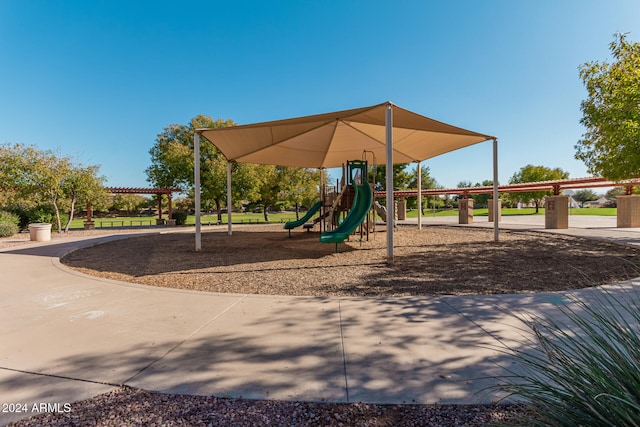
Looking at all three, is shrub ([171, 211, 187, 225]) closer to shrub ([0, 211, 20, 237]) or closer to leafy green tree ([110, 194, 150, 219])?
shrub ([0, 211, 20, 237])

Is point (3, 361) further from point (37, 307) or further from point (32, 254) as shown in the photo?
point (32, 254)

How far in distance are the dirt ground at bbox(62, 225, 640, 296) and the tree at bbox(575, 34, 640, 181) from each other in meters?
2.75

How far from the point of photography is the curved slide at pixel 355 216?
8.37 metres

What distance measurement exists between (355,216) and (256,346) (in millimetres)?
7569

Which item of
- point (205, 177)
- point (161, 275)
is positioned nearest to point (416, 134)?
point (161, 275)

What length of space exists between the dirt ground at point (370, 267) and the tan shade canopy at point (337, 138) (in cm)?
375

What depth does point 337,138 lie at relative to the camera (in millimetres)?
13094

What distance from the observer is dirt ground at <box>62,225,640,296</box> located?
515 centimetres

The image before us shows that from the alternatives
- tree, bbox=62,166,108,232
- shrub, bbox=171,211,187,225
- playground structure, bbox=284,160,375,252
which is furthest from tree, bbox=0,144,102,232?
playground structure, bbox=284,160,375,252

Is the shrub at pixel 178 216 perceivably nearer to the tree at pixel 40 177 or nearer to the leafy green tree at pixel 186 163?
the leafy green tree at pixel 186 163

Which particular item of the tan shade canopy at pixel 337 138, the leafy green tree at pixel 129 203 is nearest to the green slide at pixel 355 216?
the tan shade canopy at pixel 337 138

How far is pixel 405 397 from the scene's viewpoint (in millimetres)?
2137

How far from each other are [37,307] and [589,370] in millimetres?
6078

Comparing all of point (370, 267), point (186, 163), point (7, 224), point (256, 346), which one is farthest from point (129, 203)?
point (256, 346)
